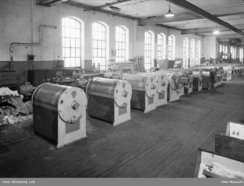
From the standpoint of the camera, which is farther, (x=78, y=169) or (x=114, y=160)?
(x=114, y=160)

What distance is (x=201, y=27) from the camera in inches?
644

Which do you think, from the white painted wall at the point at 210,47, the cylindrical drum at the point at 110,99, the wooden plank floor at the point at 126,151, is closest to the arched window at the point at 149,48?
the wooden plank floor at the point at 126,151

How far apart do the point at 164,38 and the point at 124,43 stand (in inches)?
Answer: 177

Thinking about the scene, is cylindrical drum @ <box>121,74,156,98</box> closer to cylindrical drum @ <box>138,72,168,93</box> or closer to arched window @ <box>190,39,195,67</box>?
cylindrical drum @ <box>138,72,168,93</box>

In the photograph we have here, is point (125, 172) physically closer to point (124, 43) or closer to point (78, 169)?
point (78, 169)

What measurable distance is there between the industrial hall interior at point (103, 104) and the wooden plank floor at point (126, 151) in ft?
0.05

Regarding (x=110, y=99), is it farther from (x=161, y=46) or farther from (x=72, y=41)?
(x=161, y=46)

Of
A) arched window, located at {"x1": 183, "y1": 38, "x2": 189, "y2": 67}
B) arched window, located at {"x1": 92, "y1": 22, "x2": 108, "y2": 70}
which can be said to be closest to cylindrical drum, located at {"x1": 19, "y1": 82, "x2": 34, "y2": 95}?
arched window, located at {"x1": 92, "y1": 22, "x2": 108, "y2": 70}

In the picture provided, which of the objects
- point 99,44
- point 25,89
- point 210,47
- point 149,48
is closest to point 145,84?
point 25,89

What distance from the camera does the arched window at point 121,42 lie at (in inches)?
458

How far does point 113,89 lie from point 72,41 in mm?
5454

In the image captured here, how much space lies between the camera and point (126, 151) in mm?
3615

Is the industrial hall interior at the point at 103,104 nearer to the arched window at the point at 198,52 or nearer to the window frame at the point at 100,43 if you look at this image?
the window frame at the point at 100,43

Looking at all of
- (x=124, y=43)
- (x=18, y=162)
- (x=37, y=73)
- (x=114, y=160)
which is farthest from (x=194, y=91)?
(x=18, y=162)
